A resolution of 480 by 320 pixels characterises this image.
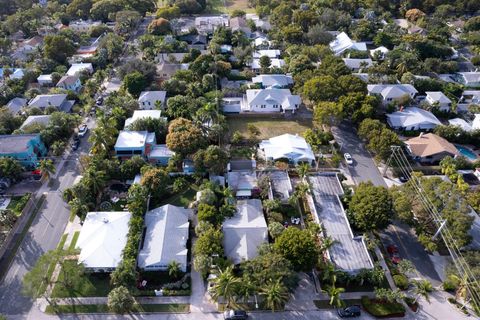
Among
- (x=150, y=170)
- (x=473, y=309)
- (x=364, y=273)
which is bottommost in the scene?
(x=473, y=309)

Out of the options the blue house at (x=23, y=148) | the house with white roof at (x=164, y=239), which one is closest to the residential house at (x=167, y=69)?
the blue house at (x=23, y=148)

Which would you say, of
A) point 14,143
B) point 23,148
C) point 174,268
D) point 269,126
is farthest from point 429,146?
point 14,143

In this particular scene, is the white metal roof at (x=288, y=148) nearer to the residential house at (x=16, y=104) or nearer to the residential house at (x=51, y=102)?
the residential house at (x=51, y=102)

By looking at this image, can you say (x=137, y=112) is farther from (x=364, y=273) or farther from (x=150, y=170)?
(x=364, y=273)

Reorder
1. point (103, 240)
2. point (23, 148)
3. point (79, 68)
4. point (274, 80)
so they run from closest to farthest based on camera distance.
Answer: point (103, 240) → point (23, 148) → point (274, 80) → point (79, 68)

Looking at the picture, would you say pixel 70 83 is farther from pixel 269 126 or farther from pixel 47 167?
pixel 269 126

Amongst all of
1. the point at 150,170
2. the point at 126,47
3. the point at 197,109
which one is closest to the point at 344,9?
the point at 126,47

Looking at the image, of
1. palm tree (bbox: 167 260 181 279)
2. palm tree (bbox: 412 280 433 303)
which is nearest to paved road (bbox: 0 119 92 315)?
palm tree (bbox: 167 260 181 279)
